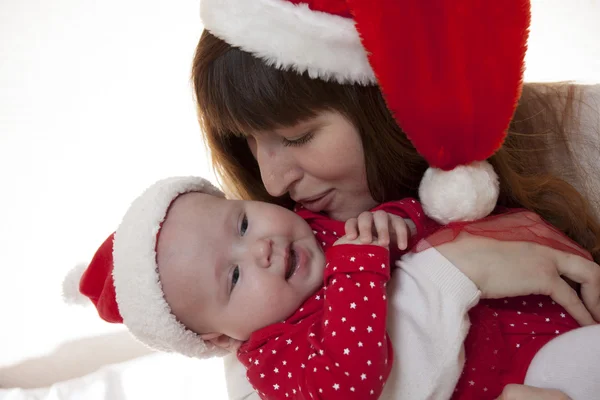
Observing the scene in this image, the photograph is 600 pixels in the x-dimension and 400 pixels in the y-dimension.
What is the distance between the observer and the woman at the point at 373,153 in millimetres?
1053

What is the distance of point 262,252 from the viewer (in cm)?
108

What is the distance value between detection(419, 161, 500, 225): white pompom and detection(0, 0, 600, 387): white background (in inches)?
42.3

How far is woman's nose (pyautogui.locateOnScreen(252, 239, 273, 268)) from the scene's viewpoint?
108 centimetres

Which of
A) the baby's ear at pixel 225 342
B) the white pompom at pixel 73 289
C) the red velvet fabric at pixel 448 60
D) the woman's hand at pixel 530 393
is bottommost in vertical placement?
the baby's ear at pixel 225 342

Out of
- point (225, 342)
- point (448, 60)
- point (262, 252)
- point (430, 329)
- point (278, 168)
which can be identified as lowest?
point (225, 342)

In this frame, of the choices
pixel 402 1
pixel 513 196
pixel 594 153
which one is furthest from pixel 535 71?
pixel 402 1

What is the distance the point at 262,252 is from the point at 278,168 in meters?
→ 0.19

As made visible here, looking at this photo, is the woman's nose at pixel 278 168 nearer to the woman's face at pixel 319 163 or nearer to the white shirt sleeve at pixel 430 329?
the woman's face at pixel 319 163

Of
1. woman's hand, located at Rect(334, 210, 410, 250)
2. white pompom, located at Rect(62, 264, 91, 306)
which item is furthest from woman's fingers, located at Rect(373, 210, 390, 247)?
white pompom, located at Rect(62, 264, 91, 306)

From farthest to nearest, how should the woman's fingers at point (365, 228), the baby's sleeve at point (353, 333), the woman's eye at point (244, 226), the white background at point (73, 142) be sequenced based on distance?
the white background at point (73, 142), the woman's eye at point (244, 226), the woman's fingers at point (365, 228), the baby's sleeve at point (353, 333)

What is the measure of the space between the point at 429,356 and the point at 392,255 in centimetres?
23

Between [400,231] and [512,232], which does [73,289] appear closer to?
[400,231]

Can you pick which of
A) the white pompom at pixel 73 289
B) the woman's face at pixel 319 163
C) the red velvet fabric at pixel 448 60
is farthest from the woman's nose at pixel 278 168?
the white pompom at pixel 73 289

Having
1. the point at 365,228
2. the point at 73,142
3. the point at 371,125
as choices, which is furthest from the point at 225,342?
the point at 73,142
